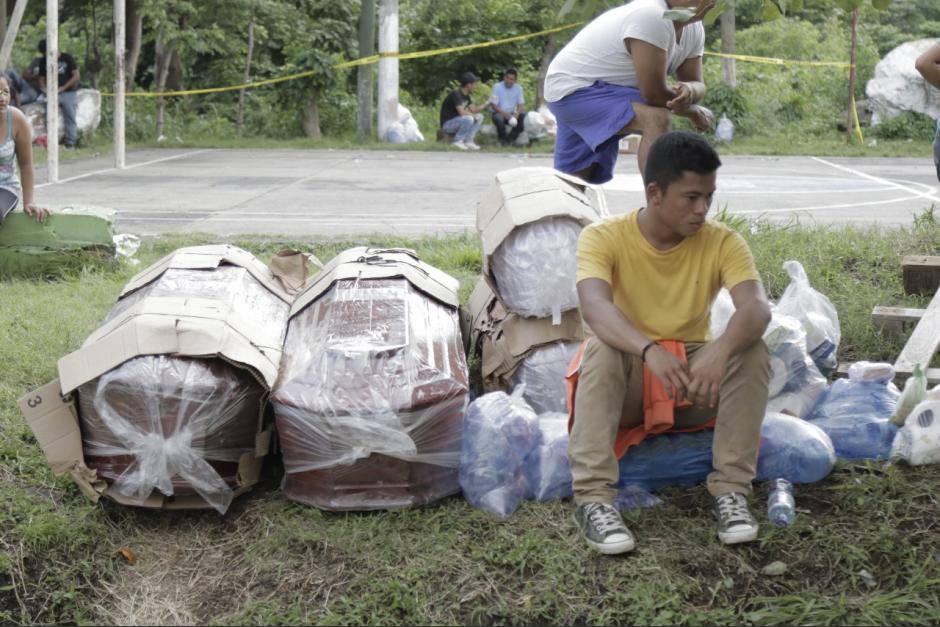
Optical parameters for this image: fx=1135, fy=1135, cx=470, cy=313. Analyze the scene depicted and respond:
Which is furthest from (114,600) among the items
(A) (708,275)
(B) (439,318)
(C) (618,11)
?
(C) (618,11)

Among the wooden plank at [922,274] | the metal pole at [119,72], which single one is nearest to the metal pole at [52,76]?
the metal pole at [119,72]

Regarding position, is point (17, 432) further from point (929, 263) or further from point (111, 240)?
point (929, 263)

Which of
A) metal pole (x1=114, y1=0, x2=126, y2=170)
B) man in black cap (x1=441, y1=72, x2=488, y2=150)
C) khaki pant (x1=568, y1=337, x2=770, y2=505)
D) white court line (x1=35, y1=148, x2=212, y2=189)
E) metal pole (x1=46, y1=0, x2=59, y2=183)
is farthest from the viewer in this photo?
man in black cap (x1=441, y1=72, x2=488, y2=150)

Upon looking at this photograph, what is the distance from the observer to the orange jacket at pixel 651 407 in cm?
368

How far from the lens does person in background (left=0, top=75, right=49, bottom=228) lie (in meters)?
6.90

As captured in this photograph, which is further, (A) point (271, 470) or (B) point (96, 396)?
(A) point (271, 470)

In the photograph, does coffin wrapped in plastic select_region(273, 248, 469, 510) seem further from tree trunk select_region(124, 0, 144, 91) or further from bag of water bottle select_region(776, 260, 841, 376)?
A: tree trunk select_region(124, 0, 144, 91)

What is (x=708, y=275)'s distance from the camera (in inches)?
149

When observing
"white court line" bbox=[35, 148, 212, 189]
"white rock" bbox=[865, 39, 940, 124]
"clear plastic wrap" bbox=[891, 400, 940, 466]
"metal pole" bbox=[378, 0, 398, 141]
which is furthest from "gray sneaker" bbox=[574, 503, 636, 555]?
"white rock" bbox=[865, 39, 940, 124]

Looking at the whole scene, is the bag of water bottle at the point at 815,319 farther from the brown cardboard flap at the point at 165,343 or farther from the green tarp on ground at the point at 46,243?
the green tarp on ground at the point at 46,243

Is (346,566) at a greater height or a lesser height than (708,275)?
lesser

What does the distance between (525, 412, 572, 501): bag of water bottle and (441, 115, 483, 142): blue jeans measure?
48.9ft

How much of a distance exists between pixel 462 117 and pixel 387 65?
1.55 m

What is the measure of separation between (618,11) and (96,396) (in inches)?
127
